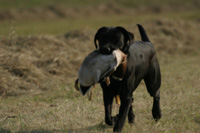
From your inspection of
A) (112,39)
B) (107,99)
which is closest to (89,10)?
(107,99)

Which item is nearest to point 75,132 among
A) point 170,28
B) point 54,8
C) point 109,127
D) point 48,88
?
point 109,127

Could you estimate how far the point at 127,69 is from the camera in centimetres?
452

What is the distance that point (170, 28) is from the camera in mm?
19328

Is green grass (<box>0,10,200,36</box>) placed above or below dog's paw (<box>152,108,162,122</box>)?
below

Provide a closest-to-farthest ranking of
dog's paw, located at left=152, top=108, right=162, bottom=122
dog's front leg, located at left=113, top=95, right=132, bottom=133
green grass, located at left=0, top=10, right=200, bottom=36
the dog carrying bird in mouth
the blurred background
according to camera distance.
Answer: the dog carrying bird in mouth
dog's front leg, located at left=113, top=95, right=132, bottom=133
dog's paw, located at left=152, top=108, right=162, bottom=122
green grass, located at left=0, top=10, right=200, bottom=36
the blurred background

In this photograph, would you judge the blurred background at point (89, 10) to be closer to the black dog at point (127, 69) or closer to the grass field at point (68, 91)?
the grass field at point (68, 91)

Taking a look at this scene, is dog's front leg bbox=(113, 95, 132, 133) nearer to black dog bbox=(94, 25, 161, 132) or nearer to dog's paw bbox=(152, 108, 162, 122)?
black dog bbox=(94, 25, 161, 132)

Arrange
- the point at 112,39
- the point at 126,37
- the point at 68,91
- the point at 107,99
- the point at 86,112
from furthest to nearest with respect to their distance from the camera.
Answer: the point at 68,91, the point at 86,112, the point at 107,99, the point at 126,37, the point at 112,39

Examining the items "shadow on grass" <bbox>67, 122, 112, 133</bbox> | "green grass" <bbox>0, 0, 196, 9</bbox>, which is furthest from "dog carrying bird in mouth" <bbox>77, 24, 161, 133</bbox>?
"green grass" <bbox>0, 0, 196, 9</bbox>

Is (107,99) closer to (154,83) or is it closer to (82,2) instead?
(154,83)

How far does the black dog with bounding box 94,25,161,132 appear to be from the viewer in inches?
170

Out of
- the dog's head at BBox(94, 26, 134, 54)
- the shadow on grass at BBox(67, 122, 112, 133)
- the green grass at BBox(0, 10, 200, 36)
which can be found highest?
the dog's head at BBox(94, 26, 134, 54)

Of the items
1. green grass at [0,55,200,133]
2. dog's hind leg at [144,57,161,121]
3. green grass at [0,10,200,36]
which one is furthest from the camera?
green grass at [0,10,200,36]

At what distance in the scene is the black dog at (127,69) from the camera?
14.2 ft
